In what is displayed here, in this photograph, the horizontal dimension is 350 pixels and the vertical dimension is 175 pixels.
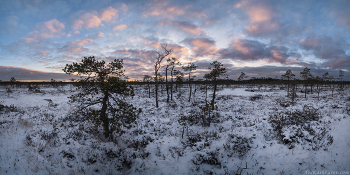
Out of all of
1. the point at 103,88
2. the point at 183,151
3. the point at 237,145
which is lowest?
the point at 183,151

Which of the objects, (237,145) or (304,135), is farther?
(304,135)

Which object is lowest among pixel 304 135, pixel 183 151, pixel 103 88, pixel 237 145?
pixel 183 151

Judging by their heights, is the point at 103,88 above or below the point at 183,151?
above

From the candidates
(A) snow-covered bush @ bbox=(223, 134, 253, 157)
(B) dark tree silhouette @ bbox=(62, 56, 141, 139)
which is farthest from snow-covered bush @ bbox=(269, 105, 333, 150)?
(B) dark tree silhouette @ bbox=(62, 56, 141, 139)

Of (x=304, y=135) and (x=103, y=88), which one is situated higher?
(x=103, y=88)

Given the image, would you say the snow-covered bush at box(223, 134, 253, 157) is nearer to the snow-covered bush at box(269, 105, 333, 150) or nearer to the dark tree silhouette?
the snow-covered bush at box(269, 105, 333, 150)

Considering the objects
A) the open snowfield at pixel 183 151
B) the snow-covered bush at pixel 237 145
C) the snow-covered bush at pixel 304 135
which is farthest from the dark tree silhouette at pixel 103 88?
the snow-covered bush at pixel 304 135

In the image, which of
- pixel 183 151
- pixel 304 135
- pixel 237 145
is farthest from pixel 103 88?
pixel 304 135

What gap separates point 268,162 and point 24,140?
12.4m

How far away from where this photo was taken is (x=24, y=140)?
6969 mm

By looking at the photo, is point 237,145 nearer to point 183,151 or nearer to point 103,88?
point 183,151

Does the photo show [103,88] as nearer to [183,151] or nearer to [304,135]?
[183,151]

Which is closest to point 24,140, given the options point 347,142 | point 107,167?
point 107,167

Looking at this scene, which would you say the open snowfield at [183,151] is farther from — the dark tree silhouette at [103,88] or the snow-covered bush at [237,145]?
the dark tree silhouette at [103,88]
